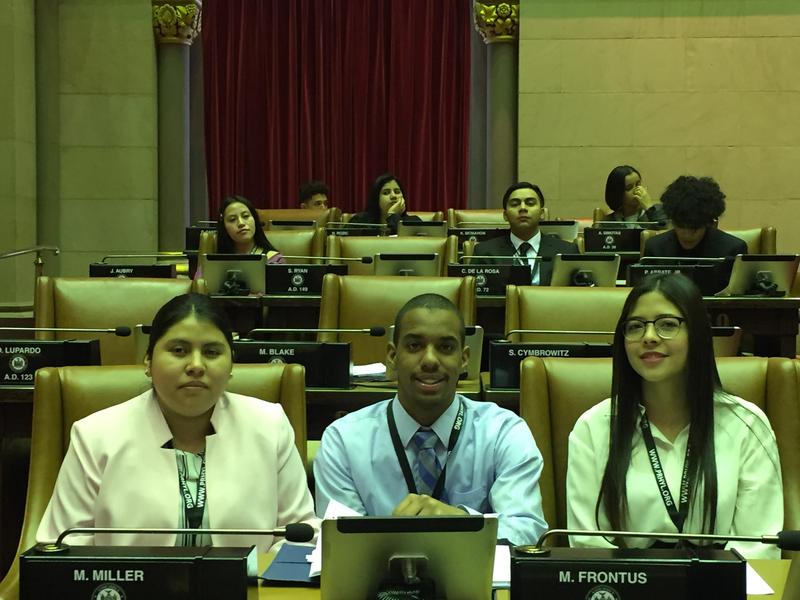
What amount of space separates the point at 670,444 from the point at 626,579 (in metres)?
1.01

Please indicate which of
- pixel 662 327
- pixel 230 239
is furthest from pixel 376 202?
pixel 662 327

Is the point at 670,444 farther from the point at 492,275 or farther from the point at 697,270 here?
the point at 697,270

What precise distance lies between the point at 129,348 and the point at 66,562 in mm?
3152

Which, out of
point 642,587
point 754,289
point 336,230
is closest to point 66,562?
point 642,587

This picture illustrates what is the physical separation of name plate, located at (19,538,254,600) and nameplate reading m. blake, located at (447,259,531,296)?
164 inches

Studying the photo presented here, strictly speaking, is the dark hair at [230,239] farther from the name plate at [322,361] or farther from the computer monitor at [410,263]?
the name plate at [322,361]

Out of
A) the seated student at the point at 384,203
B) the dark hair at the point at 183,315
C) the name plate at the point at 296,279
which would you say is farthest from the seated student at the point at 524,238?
the dark hair at the point at 183,315

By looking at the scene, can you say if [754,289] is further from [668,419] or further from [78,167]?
[78,167]

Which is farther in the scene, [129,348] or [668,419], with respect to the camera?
[129,348]

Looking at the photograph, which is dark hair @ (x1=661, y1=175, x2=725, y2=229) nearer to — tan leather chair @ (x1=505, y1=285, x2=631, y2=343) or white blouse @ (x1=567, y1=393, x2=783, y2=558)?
tan leather chair @ (x1=505, y1=285, x2=631, y2=343)

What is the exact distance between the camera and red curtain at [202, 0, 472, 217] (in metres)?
13.1

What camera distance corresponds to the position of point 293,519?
9.11 ft

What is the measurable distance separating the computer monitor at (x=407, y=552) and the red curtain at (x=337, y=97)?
1153cm

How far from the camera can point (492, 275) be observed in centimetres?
602
